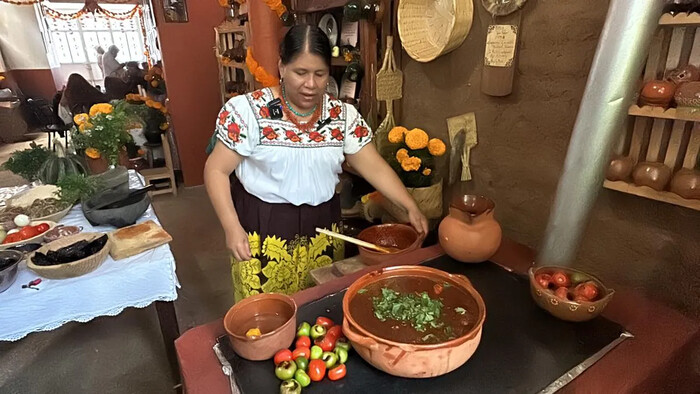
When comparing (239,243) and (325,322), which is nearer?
(325,322)

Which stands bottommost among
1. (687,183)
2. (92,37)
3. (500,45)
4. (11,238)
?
(11,238)

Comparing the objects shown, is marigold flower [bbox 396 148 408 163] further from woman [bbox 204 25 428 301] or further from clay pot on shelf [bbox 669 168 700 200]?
clay pot on shelf [bbox 669 168 700 200]

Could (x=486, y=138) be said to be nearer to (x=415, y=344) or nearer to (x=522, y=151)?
(x=522, y=151)

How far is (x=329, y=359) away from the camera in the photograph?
28.3 inches

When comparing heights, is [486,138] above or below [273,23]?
below

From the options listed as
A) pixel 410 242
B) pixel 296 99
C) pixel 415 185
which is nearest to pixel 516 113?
pixel 415 185

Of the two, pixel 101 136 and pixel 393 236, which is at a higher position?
pixel 101 136

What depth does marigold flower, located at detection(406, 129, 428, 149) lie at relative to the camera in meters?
1.57

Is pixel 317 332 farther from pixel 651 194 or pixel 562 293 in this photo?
pixel 651 194

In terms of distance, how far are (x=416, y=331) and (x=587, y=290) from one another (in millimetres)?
372

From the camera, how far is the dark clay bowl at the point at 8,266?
109 cm

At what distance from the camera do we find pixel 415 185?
5.13ft

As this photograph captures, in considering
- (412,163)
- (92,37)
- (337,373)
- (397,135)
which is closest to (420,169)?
(412,163)

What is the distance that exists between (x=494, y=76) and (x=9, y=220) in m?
1.72
